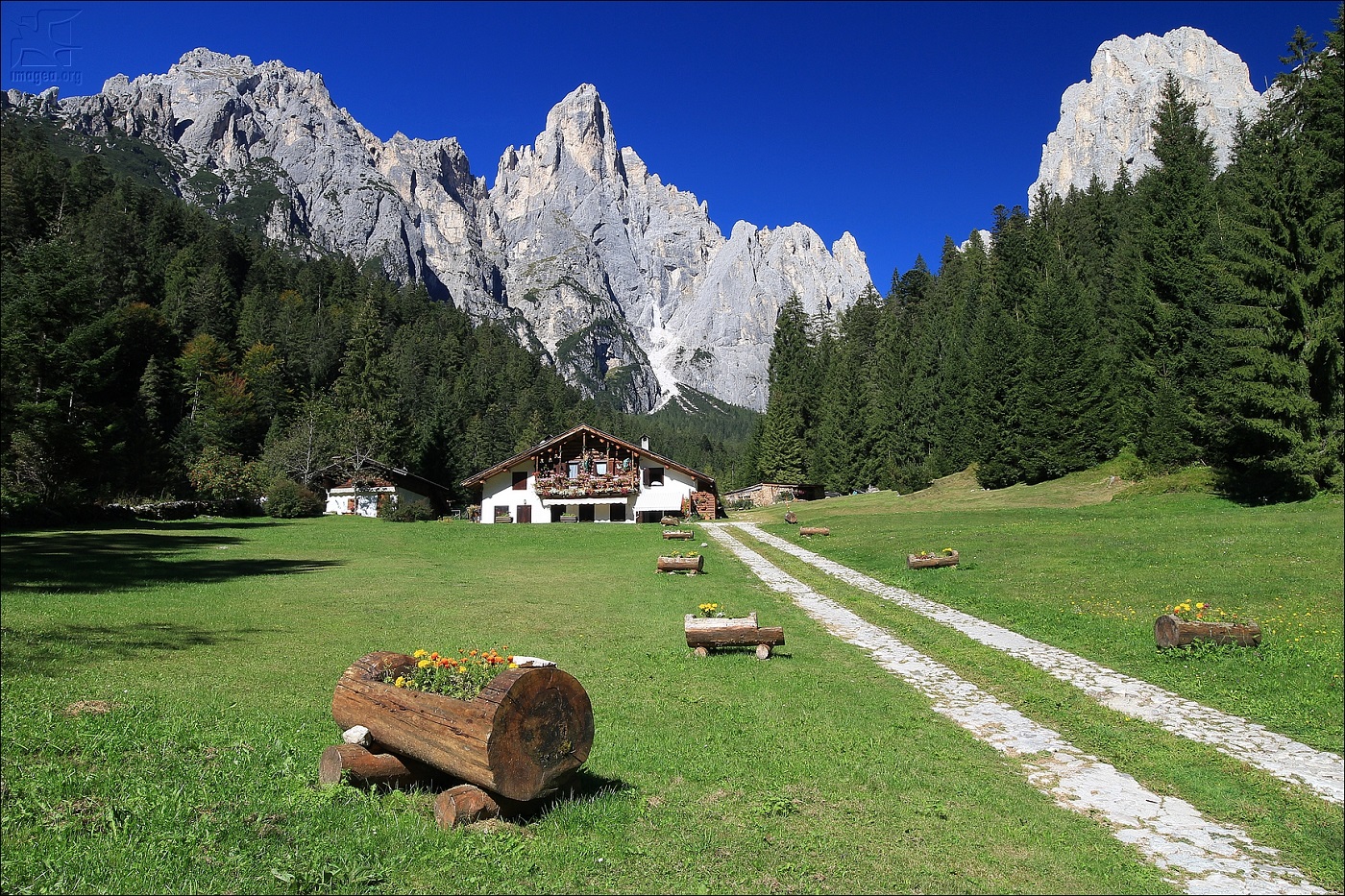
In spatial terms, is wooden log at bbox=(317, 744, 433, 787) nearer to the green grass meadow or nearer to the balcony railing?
the green grass meadow

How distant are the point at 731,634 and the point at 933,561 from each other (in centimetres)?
1389

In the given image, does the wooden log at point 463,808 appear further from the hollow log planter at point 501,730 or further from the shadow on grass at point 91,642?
the shadow on grass at point 91,642

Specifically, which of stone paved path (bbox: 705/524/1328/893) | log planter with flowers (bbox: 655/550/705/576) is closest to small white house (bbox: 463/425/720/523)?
log planter with flowers (bbox: 655/550/705/576)

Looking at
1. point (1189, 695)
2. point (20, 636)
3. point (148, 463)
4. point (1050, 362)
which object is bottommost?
point (1189, 695)

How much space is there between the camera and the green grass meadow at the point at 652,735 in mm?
5188

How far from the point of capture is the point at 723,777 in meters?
7.10

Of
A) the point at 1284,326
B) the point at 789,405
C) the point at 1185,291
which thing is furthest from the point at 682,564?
the point at 789,405

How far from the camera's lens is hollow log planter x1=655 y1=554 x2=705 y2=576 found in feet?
85.0

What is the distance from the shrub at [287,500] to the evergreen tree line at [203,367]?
209cm

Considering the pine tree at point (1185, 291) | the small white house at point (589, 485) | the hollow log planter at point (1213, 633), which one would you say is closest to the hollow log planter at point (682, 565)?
the hollow log planter at point (1213, 633)

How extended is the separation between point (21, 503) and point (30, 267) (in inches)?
585

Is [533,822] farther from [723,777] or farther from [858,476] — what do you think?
[858,476]

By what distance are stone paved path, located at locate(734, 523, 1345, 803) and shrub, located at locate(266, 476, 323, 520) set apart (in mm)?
52476

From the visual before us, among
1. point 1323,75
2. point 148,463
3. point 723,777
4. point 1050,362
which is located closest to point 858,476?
point 1050,362
